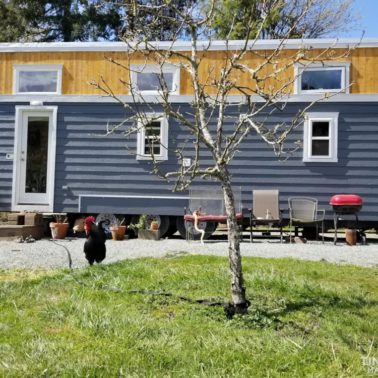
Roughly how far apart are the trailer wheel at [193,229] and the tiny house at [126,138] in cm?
5

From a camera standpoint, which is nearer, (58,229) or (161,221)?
(58,229)

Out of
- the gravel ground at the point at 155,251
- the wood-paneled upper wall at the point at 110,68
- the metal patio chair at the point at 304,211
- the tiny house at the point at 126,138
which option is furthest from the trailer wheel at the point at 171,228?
the wood-paneled upper wall at the point at 110,68

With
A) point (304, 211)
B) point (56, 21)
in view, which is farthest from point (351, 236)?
point (56, 21)

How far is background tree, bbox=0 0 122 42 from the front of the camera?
2200cm

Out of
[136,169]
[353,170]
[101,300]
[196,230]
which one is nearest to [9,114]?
[136,169]

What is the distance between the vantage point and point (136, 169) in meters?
10.0

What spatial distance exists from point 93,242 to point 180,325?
2.37 metres

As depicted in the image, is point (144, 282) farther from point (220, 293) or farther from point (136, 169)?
point (136, 169)

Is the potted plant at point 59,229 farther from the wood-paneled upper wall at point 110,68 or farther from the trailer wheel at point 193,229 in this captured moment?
the wood-paneled upper wall at point 110,68

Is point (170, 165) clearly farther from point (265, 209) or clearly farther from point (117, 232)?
point (265, 209)

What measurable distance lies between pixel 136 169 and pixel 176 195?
0.87m

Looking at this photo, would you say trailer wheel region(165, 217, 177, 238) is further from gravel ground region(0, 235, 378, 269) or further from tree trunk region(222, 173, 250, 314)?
tree trunk region(222, 173, 250, 314)

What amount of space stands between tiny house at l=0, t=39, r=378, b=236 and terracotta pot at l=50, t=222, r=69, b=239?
50 cm

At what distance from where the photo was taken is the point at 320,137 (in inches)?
377
